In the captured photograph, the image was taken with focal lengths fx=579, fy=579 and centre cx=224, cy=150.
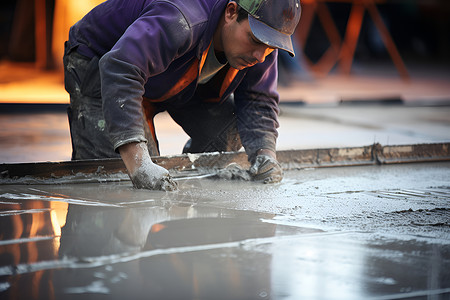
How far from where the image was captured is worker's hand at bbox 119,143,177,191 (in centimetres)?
214

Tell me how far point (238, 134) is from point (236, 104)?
0.65ft

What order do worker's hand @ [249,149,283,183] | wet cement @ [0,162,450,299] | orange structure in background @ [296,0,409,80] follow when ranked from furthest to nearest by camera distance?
orange structure in background @ [296,0,409,80] → worker's hand @ [249,149,283,183] → wet cement @ [0,162,450,299]

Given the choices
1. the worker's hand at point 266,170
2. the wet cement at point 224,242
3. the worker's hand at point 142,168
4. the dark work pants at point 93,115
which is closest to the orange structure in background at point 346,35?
the dark work pants at point 93,115

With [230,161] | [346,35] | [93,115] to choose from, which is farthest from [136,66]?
[346,35]

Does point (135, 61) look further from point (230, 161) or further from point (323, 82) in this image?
point (323, 82)

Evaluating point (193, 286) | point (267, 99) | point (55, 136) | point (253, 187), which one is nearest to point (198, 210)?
point (253, 187)

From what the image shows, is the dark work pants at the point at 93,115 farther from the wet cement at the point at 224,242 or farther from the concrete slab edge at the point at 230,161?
the wet cement at the point at 224,242

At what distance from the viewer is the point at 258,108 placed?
2.74m

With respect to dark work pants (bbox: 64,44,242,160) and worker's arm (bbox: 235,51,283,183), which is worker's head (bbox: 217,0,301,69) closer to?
worker's arm (bbox: 235,51,283,183)

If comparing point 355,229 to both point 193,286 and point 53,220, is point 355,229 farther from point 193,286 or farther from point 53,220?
point 53,220

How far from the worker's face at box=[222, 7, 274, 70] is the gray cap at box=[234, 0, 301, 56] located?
5cm

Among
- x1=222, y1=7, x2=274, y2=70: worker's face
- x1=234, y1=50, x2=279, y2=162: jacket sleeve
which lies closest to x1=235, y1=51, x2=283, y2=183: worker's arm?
x1=234, y1=50, x2=279, y2=162: jacket sleeve

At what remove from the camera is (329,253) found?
5.34 feet

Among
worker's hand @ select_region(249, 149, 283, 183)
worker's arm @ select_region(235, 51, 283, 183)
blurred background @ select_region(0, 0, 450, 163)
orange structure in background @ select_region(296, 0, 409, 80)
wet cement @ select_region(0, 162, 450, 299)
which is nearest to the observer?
wet cement @ select_region(0, 162, 450, 299)
